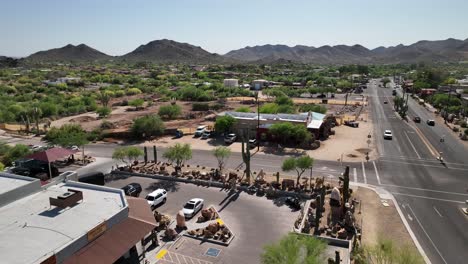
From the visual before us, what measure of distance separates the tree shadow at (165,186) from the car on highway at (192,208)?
237 inches

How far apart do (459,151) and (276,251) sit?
48.3 m

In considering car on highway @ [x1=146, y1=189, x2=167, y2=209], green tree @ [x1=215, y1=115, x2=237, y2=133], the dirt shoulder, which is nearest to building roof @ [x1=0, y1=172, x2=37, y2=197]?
car on highway @ [x1=146, y1=189, x2=167, y2=209]

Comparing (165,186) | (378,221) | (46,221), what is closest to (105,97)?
(165,186)

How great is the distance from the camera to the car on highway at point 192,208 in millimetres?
31647

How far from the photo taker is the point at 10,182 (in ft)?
79.3

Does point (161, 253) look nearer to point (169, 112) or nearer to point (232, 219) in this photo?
point (232, 219)

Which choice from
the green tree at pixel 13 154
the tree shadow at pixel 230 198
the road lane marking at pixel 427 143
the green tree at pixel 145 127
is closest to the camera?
the tree shadow at pixel 230 198

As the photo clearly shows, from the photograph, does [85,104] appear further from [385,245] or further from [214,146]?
[385,245]

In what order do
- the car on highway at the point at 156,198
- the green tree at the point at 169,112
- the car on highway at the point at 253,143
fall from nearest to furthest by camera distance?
the car on highway at the point at 156,198 → the car on highway at the point at 253,143 → the green tree at the point at 169,112

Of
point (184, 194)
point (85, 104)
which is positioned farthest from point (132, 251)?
point (85, 104)

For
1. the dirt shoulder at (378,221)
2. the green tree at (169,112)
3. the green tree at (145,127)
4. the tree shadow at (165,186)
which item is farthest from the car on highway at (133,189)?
the green tree at (169,112)

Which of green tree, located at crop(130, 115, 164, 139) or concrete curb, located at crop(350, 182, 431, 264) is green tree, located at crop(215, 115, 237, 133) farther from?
concrete curb, located at crop(350, 182, 431, 264)

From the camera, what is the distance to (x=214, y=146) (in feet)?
187

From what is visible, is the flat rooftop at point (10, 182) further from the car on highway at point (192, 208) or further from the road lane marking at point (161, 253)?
the car on highway at point (192, 208)
